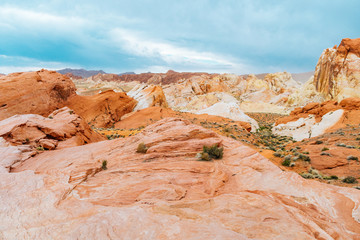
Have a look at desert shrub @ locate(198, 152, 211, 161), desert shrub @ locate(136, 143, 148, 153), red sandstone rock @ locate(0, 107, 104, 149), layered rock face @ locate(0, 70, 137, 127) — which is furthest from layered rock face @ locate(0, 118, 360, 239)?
layered rock face @ locate(0, 70, 137, 127)

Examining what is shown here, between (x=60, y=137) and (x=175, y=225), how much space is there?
11.1 meters

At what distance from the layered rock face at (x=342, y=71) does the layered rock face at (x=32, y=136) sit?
2095 inches

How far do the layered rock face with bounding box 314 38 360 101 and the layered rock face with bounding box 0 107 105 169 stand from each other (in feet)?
175

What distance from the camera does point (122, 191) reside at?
5957mm

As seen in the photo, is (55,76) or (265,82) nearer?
(55,76)

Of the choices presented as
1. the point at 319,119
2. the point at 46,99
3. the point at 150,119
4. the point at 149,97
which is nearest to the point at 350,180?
the point at 319,119

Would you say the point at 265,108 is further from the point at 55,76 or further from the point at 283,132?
the point at 55,76

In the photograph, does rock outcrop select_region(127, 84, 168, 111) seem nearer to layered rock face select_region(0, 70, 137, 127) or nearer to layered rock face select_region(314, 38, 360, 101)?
layered rock face select_region(0, 70, 137, 127)

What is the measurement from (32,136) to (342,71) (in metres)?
62.1

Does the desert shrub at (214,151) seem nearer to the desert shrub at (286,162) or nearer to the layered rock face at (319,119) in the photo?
the desert shrub at (286,162)

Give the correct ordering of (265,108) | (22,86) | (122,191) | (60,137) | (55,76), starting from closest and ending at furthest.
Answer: (122,191) → (60,137) → (22,86) → (55,76) → (265,108)

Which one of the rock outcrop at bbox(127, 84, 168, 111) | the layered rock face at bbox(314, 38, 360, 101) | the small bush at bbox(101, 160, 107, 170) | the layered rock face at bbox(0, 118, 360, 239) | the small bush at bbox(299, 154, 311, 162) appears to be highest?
the layered rock face at bbox(314, 38, 360, 101)

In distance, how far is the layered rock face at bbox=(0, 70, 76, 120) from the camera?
17.6 metres

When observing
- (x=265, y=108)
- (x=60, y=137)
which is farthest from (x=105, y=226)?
(x=265, y=108)
